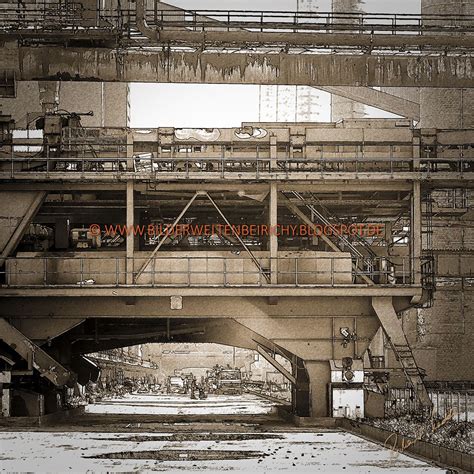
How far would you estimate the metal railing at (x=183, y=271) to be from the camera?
24250 mm

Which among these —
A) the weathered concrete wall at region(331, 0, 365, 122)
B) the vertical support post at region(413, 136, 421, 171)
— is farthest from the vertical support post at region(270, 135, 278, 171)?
the weathered concrete wall at region(331, 0, 365, 122)

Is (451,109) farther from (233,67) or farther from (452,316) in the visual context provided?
(233,67)

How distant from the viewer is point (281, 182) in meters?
24.7

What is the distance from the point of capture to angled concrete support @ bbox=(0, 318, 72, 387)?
2356 cm

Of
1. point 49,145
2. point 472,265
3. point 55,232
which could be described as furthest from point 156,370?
point 49,145

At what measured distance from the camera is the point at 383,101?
137ft

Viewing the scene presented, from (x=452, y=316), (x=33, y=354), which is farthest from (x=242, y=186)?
(x=452, y=316)

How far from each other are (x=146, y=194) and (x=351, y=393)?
252 inches

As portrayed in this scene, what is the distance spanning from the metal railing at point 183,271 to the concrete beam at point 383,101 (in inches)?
708

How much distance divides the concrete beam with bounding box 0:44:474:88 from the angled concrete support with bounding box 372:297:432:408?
491cm

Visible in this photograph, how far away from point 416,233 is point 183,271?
5.04 metres

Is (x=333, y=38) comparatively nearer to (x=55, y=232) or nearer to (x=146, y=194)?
(x=146, y=194)
